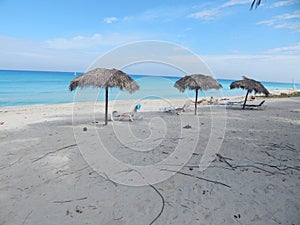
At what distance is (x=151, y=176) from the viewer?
3156mm

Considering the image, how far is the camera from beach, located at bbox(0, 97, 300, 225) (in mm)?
2256

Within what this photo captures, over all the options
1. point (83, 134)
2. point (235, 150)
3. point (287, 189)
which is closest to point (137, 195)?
point (287, 189)

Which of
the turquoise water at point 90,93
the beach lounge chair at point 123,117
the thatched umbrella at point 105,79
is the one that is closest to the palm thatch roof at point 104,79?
the thatched umbrella at point 105,79

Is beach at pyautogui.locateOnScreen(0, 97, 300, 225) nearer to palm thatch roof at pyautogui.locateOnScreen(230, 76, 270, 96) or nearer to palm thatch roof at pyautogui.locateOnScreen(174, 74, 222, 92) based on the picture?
palm thatch roof at pyautogui.locateOnScreen(174, 74, 222, 92)

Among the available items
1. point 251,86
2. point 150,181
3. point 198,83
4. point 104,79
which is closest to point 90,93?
point 198,83

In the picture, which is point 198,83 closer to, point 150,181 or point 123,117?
point 123,117

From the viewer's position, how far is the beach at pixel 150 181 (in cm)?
226

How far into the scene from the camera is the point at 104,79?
6.11m

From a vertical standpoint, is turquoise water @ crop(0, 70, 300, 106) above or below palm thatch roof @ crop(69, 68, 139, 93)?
below

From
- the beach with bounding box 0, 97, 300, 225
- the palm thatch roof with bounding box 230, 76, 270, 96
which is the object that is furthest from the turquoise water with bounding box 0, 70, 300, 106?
the beach with bounding box 0, 97, 300, 225

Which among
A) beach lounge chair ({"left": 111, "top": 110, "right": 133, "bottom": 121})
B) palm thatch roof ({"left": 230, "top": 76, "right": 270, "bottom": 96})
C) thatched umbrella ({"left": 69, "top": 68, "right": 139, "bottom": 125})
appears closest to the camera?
thatched umbrella ({"left": 69, "top": 68, "right": 139, "bottom": 125})

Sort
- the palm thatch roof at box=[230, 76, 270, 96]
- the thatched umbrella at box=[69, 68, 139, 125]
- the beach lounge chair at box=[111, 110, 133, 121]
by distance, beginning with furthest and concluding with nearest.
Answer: the palm thatch roof at box=[230, 76, 270, 96] → the beach lounge chair at box=[111, 110, 133, 121] → the thatched umbrella at box=[69, 68, 139, 125]

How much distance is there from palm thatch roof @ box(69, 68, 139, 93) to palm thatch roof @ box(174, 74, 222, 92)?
11.9 feet

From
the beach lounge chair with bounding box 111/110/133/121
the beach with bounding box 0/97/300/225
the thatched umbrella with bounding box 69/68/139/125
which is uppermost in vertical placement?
the thatched umbrella with bounding box 69/68/139/125
